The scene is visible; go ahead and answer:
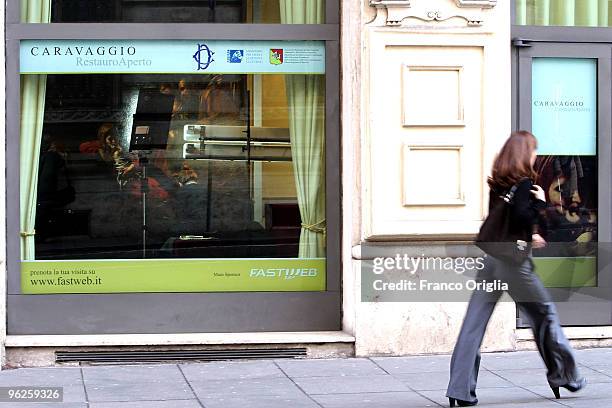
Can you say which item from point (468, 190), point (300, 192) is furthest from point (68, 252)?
point (468, 190)

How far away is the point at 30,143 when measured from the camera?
8852 millimetres

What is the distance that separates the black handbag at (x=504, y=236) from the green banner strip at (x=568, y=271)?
2.53 metres

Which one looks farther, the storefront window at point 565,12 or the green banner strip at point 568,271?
the green banner strip at point 568,271

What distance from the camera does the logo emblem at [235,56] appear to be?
29.3 ft

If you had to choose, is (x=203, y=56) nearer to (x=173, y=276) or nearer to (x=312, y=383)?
(x=173, y=276)

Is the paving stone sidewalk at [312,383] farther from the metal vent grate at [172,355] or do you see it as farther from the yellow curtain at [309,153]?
the yellow curtain at [309,153]

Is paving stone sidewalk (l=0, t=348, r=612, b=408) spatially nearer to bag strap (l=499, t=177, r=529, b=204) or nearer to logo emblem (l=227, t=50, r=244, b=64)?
bag strap (l=499, t=177, r=529, b=204)

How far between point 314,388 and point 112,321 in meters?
1.99

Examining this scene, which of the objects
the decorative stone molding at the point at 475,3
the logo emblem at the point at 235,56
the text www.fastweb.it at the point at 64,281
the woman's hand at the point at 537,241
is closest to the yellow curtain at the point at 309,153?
the logo emblem at the point at 235,56

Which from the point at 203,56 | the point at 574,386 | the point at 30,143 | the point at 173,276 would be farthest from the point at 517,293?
the point at 30,143

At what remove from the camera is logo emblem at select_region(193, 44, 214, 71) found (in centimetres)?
891

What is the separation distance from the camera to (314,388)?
7711mm

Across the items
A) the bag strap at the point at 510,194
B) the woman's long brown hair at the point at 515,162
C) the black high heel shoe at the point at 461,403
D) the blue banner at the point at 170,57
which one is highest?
the blue banner at the point at 170,57

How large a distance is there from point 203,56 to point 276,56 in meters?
0.59
